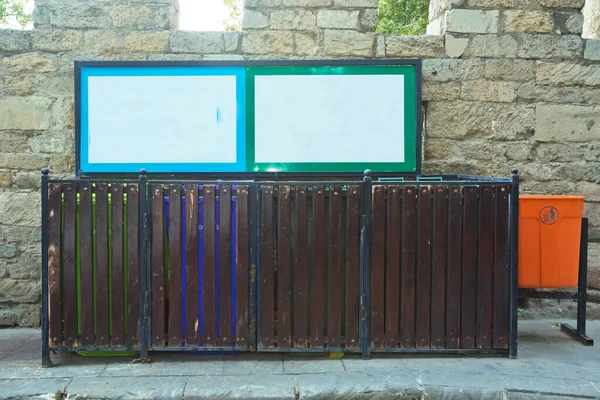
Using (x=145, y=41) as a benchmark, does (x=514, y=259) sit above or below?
below

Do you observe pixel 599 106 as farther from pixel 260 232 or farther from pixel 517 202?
pixel 260 232

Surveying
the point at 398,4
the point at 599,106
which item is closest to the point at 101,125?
the point at 599,106

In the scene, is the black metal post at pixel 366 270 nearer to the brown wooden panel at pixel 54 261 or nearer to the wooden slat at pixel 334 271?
the wooden slat at pixel 334 271

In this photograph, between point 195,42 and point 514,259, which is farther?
point 195,42

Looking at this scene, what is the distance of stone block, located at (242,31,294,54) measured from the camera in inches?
209

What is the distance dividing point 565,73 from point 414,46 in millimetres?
1441

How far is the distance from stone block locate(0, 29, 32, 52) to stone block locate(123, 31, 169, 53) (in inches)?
34.5

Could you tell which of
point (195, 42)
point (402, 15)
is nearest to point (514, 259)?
point (195, 42)

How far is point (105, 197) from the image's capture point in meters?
4.22

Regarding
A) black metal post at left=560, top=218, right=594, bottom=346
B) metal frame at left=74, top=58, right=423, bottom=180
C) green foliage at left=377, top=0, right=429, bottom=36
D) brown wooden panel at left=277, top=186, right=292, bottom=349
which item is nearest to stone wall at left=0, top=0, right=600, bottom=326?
metal frame at left=74, top=58, right=423, bottom=180

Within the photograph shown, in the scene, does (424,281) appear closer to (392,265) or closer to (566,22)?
(392,265)

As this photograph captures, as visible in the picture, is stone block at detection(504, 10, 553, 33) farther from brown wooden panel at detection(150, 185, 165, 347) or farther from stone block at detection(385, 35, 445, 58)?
brown wooden panel at detection(150, 185, 165, 347)

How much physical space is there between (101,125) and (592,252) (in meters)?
4.70

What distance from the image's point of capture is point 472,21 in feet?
17.8
